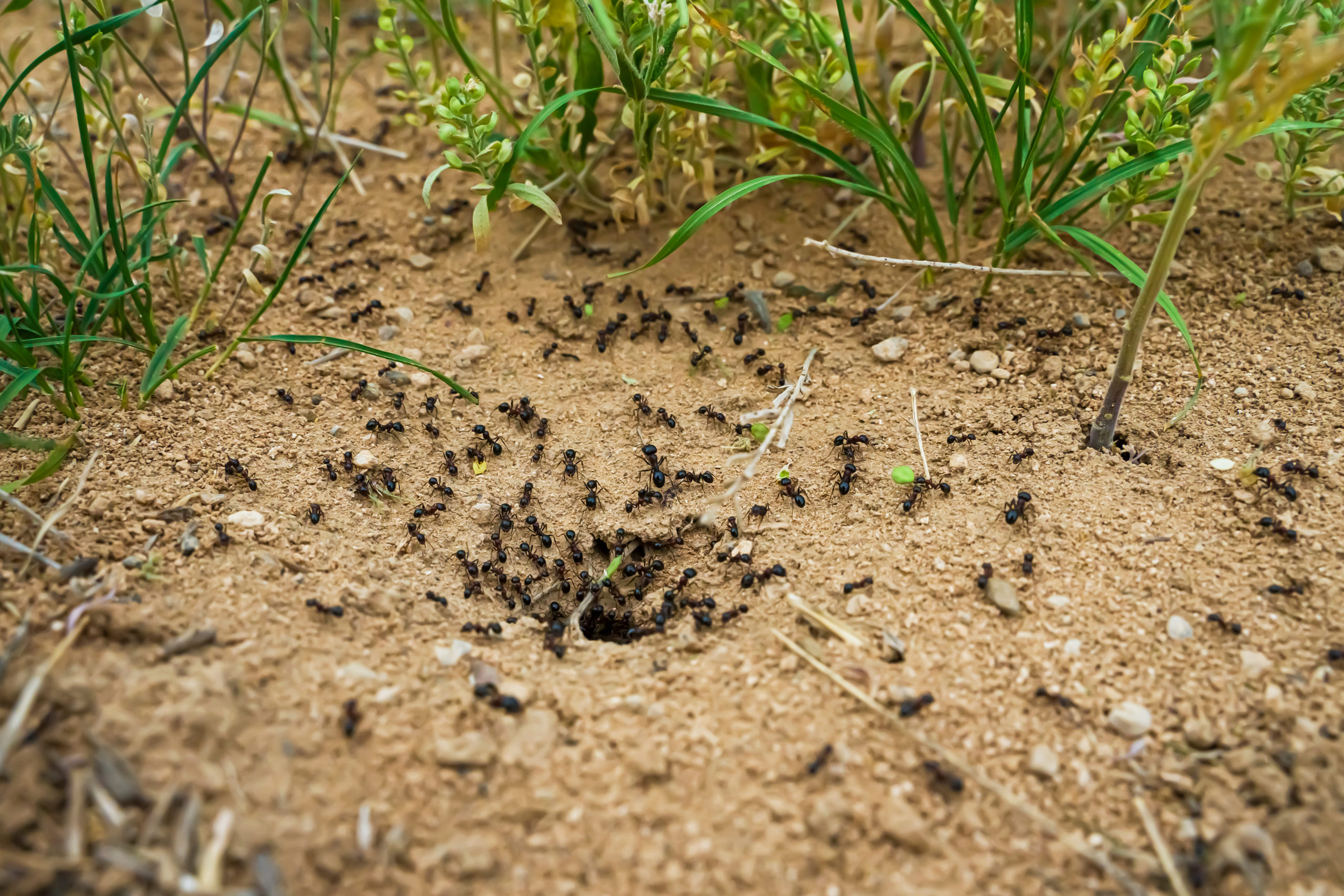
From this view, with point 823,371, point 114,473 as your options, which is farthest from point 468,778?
point 823,371

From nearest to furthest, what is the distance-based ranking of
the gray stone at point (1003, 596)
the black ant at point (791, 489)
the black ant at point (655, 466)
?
the gray stone at point (1003, 596) < the black ant at point (791, 489) < the black ant at point (655, 466)

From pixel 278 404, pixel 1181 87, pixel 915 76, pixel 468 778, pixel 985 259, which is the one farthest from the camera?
pixel 915 76

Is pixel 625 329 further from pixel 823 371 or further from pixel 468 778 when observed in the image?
pixel 468 778

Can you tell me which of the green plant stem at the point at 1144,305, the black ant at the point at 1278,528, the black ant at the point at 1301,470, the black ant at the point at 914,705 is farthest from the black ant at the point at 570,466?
the black ant at the point at 1301,470

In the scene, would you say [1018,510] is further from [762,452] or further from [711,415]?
[711,415]

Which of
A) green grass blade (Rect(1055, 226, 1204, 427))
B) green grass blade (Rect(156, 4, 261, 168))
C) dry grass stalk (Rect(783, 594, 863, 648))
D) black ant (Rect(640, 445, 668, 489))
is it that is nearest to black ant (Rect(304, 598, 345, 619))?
black ant (Rect(640, 445, 668, 489))

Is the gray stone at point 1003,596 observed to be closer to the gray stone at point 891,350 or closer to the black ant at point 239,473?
the gray stone at point 891,350
